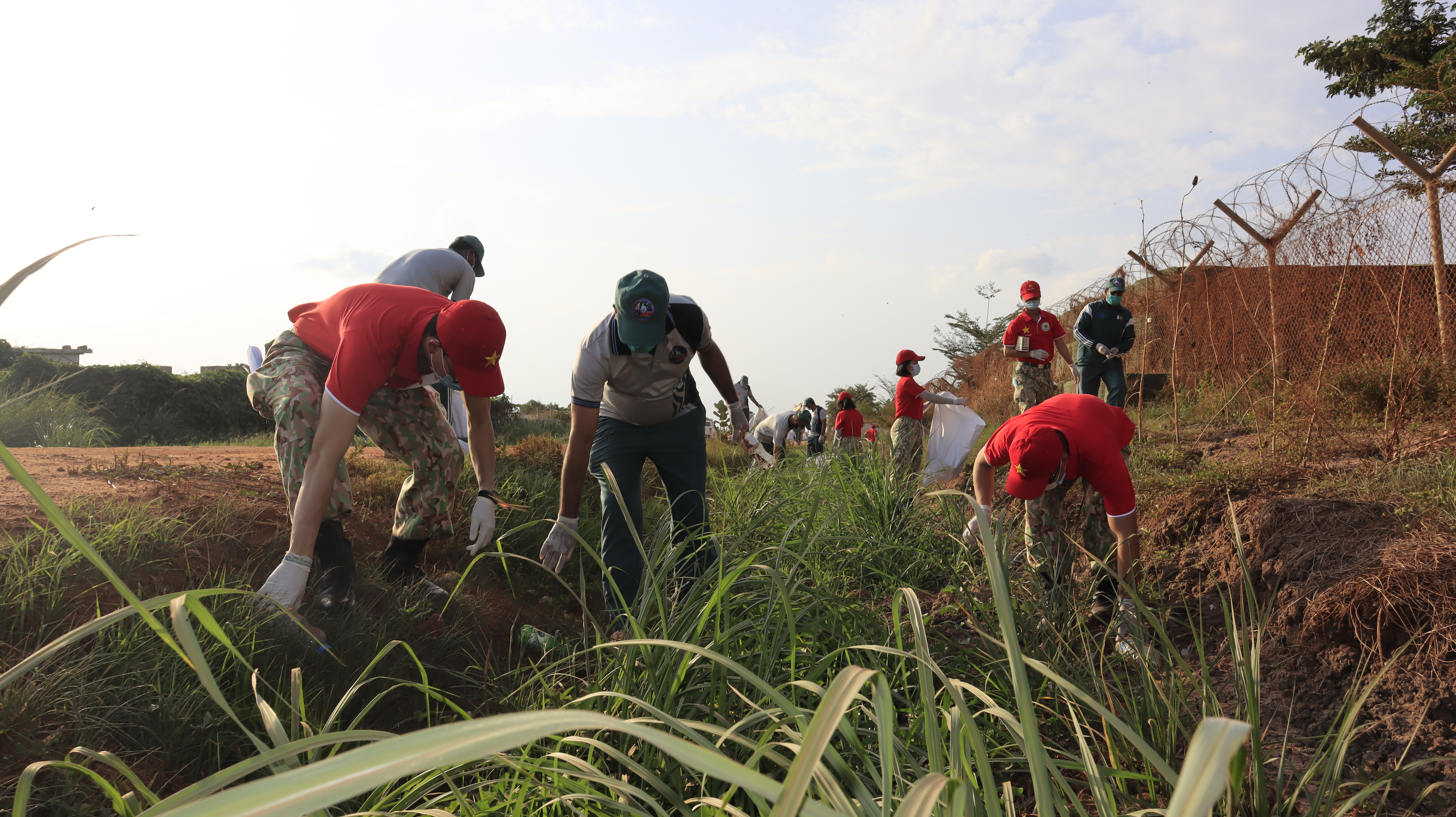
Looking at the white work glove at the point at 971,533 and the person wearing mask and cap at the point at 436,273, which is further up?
the person wearing mask and cap at the point at 436,273

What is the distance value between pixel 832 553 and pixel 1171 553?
6.89 feet

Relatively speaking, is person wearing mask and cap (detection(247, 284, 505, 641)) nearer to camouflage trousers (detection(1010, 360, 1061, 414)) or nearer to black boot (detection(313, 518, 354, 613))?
black boot (detection(313, 518, 354, 613))

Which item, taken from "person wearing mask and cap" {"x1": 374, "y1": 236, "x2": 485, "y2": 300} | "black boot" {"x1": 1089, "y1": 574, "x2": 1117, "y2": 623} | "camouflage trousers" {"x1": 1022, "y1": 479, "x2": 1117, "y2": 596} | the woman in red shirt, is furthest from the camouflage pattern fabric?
the woman in red shirt

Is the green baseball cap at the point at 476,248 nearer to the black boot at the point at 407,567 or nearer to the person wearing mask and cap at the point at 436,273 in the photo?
the person wearing mask and cap at the point at 436,273

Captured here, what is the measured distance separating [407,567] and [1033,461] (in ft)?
9.52

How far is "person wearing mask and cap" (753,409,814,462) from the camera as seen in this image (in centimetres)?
1116

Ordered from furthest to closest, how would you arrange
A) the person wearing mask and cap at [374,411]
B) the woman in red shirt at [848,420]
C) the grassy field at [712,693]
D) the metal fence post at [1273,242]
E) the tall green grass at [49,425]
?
the woman in red shirt at [848,420], the tall green grass at [49,425], the metal fence post at [1273,242], the person wearing mask and cap at [374,411], the grassy field at [712,693]

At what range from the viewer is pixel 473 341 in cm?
292

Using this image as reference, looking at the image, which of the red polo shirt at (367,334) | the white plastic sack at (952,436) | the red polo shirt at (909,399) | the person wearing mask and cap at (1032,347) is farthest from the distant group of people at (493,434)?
the red polo shirt at (909,399)

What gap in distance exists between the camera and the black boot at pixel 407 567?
3.60 m

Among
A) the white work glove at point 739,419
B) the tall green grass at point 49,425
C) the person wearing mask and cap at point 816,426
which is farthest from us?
the person wearing mask and cap at point 816,426

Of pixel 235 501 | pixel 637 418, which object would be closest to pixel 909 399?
pixel 637 418

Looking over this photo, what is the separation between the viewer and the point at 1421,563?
9.31 feet

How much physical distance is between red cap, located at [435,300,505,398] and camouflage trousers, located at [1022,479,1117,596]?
2.45m
